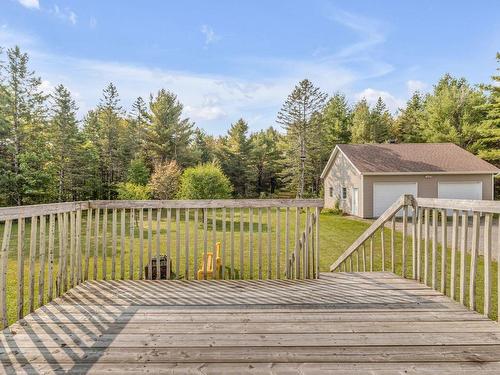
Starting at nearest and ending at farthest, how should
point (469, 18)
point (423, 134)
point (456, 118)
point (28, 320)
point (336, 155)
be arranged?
point (28, 320)
point (469, 18)
point (336, 155)
point (456, 118)
point (423, 134)

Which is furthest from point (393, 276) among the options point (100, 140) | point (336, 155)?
point (100, 140)

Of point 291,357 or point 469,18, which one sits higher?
point 469,18

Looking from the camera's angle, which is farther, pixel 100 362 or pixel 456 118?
pixel 456 118

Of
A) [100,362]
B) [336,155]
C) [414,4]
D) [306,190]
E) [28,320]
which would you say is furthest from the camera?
[306,190]

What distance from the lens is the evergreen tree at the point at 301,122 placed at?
23859 millimetres

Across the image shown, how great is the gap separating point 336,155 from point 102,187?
18.1 metres

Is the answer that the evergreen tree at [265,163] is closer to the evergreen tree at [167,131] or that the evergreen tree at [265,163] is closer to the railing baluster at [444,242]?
the evergreen tree at [167,131]

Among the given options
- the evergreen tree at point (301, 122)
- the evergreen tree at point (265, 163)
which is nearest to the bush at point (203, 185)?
the evergreen tree at point (301, 122)

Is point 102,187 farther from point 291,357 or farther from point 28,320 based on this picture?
point 291,357

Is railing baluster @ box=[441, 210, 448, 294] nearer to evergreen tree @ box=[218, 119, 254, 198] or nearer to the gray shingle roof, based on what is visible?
the gray shingle roof

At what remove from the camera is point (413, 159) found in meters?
16.7

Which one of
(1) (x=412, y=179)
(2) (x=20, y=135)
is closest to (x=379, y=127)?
(1) (x=412, y=179)

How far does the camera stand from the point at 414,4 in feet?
29.3

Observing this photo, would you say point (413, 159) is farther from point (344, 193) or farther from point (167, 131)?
point (167, 131)
